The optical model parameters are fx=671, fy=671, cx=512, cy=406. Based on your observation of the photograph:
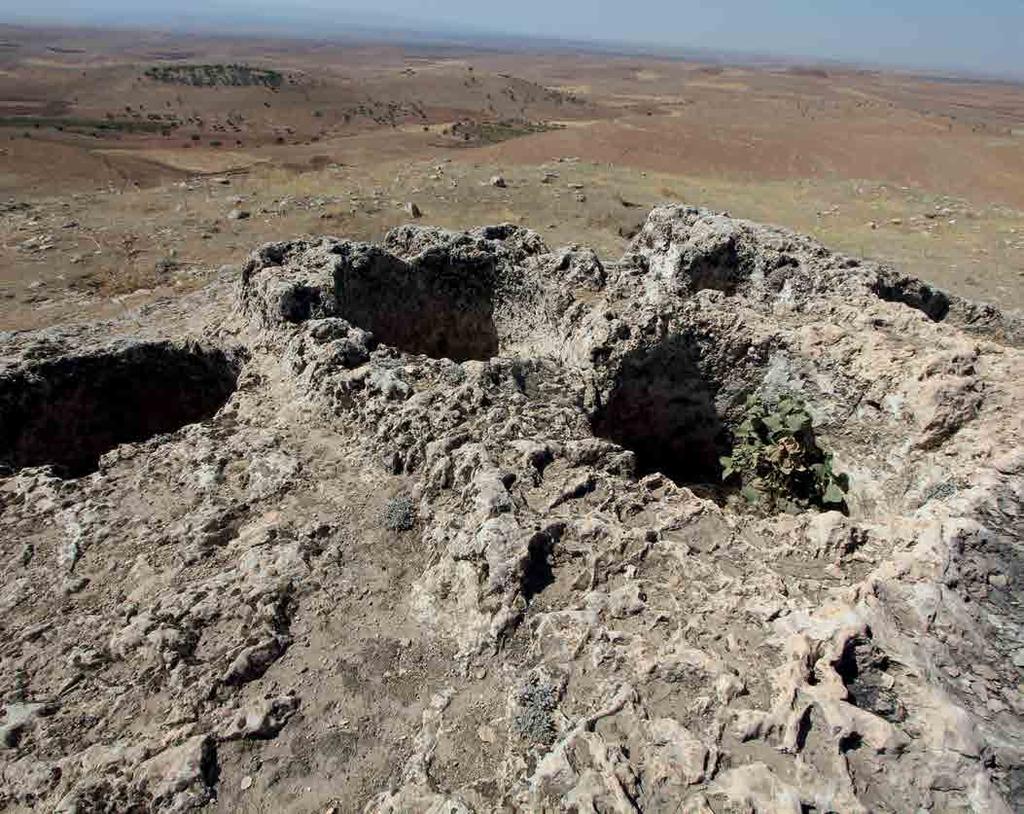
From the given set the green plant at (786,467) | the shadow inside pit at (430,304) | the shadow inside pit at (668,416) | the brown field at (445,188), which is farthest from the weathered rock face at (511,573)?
the brown field at (445,188)

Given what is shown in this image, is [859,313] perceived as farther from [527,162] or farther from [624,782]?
[527,162]

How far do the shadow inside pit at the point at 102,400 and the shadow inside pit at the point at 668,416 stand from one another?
4.57 metres

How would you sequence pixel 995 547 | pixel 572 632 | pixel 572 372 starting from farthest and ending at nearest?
pixel 572 372, pixel 995 547, pixel 572 632

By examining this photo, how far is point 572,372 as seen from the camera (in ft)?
24.2

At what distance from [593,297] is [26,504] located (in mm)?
6678

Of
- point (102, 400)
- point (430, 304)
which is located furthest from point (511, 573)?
point (430, 304)

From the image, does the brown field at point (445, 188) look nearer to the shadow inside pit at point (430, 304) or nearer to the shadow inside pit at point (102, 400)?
the shadow inside pit at point (102, 400)

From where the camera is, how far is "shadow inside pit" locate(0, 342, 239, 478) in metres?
7.18

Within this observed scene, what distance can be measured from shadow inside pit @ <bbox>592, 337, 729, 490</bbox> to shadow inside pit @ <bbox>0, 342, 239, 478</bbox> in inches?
180

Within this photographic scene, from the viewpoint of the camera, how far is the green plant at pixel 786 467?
675 centimetres

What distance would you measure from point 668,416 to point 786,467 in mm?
1748

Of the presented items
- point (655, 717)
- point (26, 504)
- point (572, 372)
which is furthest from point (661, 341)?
point (26, 504)

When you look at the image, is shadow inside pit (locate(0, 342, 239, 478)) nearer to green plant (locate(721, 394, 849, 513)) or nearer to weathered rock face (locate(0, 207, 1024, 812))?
weathered rock face (locate(0, 207, 1024, 812))

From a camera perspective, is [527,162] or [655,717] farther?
[527,162]
